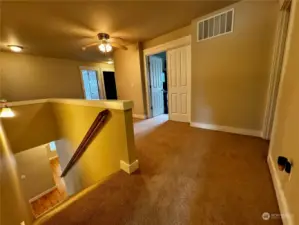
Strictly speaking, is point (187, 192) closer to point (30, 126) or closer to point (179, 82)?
point (179, 82)

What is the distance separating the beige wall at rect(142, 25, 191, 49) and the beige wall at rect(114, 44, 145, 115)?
1.04 feet

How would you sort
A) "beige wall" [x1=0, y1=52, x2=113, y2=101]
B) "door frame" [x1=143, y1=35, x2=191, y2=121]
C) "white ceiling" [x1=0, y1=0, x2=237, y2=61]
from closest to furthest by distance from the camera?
1. "white ceiling" [x1=0, y1=0, x2=237, y2=61]
2. "door frame" [x1=143, y1=35, x2=191, y2=121]
3. "beige wall" [x1=0, y1=52, x2=113, y2=101]

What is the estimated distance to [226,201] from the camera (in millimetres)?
1250

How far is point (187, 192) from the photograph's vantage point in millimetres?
1387

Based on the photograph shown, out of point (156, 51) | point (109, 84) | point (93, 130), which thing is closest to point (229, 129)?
point (93, 130)

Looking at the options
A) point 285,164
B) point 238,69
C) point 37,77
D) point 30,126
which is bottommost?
point 30,126

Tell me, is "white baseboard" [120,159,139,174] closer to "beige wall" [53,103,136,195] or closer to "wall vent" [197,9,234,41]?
"beige wall" [53,103,136,195]

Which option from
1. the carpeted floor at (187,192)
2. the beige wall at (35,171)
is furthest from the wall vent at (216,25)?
the beige wall at (35,171)

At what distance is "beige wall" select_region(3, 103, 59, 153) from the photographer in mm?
3064

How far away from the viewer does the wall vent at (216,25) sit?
7.94 ft

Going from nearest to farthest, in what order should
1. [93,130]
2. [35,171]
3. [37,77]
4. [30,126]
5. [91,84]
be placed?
[93,130], [30,126], [35,171], [37,77], [91,84]

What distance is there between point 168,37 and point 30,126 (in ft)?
13.1

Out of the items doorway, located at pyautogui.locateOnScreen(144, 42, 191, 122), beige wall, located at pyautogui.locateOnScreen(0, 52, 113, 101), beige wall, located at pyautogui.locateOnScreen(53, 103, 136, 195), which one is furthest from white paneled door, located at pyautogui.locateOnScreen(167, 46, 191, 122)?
beige wall, located at pyautogui.locateOnScreen(0, 52, 113, 101)

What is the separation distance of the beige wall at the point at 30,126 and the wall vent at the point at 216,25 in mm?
3904
